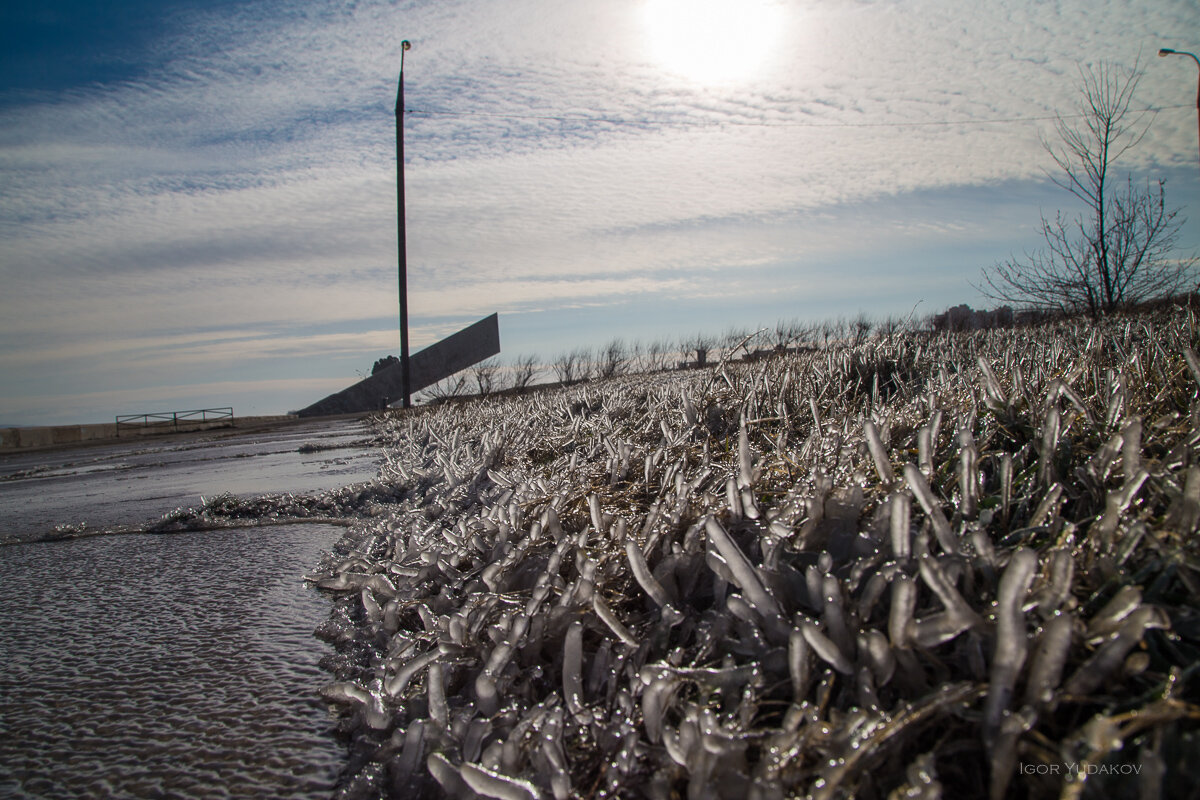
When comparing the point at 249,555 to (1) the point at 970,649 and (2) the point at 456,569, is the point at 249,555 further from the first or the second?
(1) the point at 970,649

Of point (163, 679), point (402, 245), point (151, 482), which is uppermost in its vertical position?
point (402, 245)

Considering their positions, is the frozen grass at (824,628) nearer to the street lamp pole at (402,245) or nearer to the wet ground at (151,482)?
the wet ground at (151,482)

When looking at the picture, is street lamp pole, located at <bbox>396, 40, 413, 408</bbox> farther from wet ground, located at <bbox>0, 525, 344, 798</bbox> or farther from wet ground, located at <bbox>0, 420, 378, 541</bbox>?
wet ground, located at <bbox>0, 525, 344, 798</bbox>

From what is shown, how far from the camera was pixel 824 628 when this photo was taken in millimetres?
895

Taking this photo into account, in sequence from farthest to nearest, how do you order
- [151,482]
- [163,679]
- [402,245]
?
[402,245] < [151,482] < [163,679]

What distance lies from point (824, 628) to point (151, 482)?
3923 millimetres

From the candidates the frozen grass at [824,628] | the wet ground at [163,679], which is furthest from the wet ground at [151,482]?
the frozen grass at [824,628]

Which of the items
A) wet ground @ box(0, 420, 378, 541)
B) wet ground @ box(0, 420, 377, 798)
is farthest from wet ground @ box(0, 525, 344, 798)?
wet ground @ box(0, 420, 378, 541)

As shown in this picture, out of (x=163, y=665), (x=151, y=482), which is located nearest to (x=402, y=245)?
(x=151, y=482)

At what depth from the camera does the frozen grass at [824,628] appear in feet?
2.26

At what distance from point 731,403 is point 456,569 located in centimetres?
142

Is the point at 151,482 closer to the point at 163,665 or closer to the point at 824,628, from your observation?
the point at 163,665

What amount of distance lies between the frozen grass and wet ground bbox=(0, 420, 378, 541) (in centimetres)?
146

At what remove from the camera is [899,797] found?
65 cm
